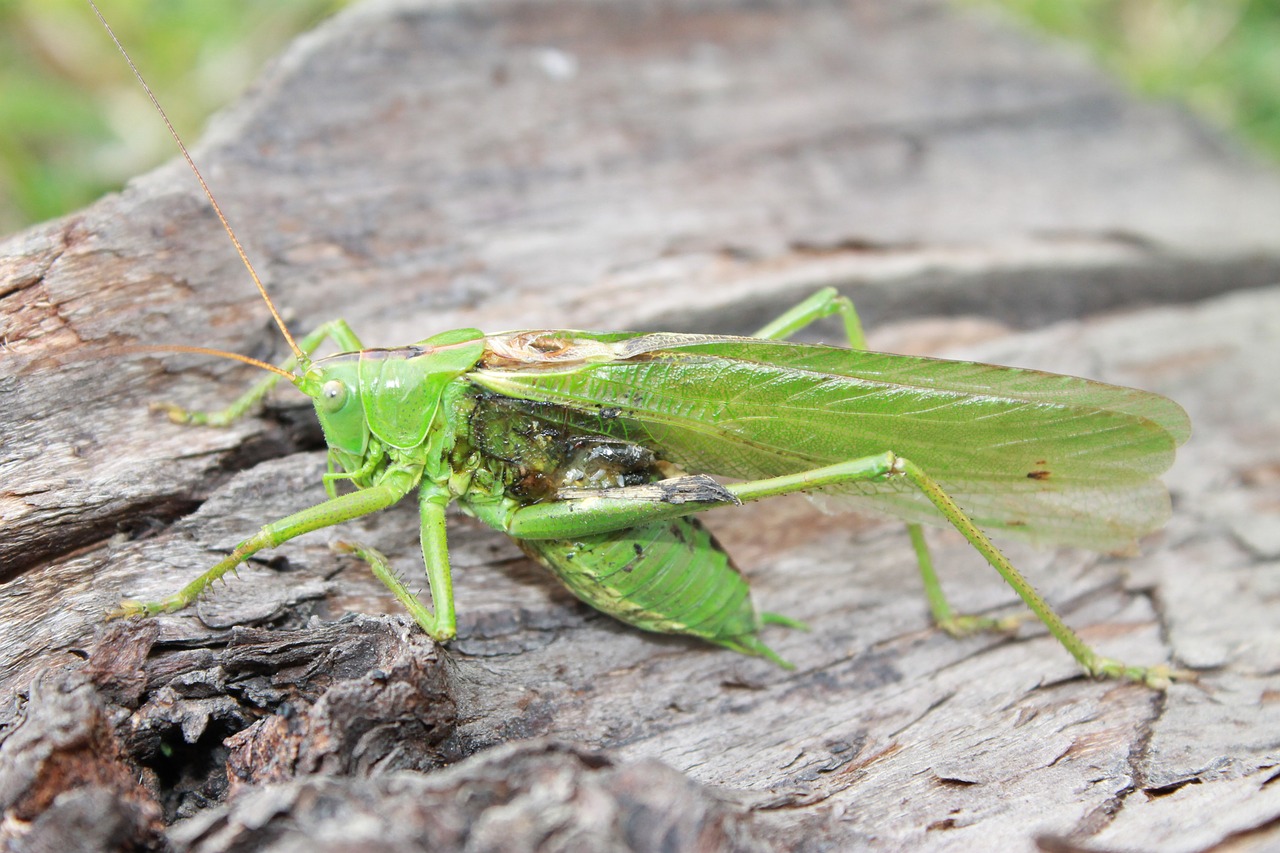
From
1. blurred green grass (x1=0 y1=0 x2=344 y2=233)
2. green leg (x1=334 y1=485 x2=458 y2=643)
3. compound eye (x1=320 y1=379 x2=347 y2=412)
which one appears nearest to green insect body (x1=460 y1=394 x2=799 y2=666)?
green leg (x1=334 y1=485 x2=458 y2=643)

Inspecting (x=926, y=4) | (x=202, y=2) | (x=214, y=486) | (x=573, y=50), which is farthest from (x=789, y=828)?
(x=202, y=2)

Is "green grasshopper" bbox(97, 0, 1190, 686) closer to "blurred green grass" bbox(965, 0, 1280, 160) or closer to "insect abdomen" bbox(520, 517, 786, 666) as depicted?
"insect abdomen" bbox(520, 517, 786, 666)

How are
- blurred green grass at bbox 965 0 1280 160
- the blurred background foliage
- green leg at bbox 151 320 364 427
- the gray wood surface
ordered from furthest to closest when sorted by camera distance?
1. blurred green grass at bbox 965 0 1280 160
2. the blurred background foliage
3. green leg at bbox 151 320 364 427
4. the gray wood surface

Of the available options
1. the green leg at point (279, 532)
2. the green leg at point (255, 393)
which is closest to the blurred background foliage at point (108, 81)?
the green leg at point (255, 393)

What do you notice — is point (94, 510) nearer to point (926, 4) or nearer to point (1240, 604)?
point (1240, 604)

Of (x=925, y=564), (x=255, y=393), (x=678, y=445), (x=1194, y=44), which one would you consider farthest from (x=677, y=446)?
(x=1194, y=44)

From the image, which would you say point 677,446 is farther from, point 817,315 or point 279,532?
point 279,532
